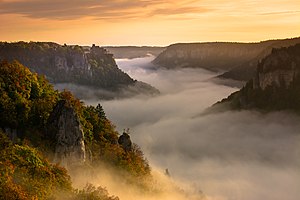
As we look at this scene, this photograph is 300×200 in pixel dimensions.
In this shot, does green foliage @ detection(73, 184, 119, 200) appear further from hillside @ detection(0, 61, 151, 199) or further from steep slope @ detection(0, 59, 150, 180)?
steep slope @ detection(0, 59, 150, 180)

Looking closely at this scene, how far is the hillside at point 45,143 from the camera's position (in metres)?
53.1

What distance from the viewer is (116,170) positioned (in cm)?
8069

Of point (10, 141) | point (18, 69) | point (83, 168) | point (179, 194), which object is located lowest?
point (179, 194)

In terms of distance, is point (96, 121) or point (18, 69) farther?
point (96, 121)

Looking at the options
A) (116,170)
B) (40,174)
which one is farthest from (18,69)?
(40,174)

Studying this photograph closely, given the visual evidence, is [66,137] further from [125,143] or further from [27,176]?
[125,143]

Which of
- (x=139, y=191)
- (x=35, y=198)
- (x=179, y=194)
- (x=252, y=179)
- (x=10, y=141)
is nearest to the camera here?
(x=35, y=198)

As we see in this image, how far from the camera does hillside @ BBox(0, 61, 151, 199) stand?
53.1 m

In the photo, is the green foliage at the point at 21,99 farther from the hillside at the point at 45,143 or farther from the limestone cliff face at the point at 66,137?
the limestone cliff face at the point at 66,137

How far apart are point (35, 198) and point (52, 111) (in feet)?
91.2

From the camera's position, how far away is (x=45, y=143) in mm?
70938

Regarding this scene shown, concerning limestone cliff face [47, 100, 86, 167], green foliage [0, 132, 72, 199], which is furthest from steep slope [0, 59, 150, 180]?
green foliage [0, 132, 72, 199]

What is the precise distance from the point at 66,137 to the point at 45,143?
3508 millimetres

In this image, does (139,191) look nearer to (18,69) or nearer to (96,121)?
(96,121)
